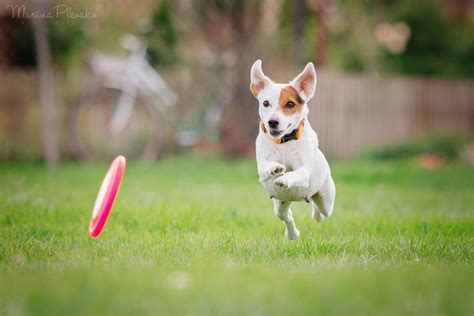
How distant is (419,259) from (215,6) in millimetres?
10918

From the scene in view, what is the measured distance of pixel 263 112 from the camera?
14.1 ft

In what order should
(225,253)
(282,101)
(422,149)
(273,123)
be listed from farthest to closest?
(422,149)
(225,253)
(282,101)
(273,123)

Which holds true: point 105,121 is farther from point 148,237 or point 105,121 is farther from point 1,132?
point 148,237

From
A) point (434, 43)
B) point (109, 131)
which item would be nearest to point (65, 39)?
point (109, 131)

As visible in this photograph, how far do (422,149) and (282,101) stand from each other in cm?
981

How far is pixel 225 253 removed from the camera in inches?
174

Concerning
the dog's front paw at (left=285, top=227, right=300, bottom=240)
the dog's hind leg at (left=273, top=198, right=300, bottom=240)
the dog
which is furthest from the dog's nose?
the dog's front paw at (left=285, top=227, right=300, bottom=240)

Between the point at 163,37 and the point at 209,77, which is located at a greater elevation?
the point at 163,37

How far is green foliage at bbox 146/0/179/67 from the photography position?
1373 cm

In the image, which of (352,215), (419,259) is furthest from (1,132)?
(419,259)

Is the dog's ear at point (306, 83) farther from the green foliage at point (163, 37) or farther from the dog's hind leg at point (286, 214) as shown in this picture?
the green foliage at point (163, 37)

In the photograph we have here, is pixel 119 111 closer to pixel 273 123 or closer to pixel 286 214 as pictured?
pixel 286 214

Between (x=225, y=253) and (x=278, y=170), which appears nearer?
(x=278, y=170)

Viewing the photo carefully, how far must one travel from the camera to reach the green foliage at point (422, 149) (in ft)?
44.1
